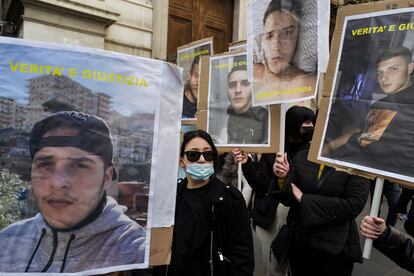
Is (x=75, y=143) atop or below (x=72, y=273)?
atop

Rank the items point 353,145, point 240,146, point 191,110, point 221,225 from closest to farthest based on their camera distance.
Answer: point 353,145
point 221,225
point 240,146
point 191,110

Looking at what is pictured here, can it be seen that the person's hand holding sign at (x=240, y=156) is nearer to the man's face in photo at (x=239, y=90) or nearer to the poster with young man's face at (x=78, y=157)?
the man's face in photo at (x=239, y=90)

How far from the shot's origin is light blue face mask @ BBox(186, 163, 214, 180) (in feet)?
7.95

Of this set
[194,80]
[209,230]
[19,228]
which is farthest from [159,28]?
[19,228]

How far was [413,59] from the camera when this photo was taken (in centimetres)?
194

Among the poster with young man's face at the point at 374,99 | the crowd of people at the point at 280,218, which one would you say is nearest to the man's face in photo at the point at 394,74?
the poster with young man's face at the point at 374,99

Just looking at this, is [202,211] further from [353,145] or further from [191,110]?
[191,110]

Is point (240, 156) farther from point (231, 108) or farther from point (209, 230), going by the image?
point (209, 230)

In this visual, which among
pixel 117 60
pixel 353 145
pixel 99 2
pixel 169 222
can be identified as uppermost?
pixel 99 2

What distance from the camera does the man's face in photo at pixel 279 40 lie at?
2.93 metres

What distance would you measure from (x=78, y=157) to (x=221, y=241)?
0.97 meters

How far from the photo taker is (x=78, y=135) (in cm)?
178

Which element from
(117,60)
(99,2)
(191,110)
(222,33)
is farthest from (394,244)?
(222,33)

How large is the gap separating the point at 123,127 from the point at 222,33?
8.51m
